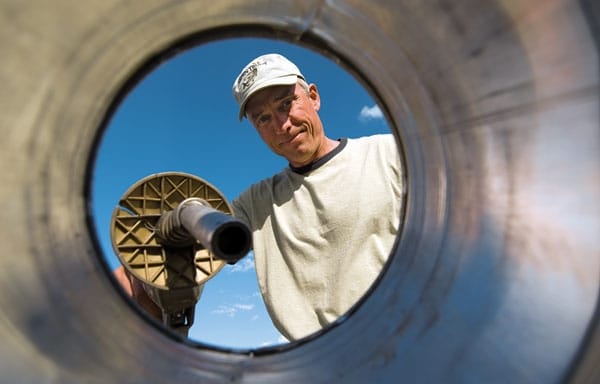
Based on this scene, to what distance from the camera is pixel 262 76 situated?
1.83m

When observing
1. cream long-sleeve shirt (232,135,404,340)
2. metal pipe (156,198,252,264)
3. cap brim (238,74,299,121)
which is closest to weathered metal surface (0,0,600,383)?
metal pipe (156,198,252,264)

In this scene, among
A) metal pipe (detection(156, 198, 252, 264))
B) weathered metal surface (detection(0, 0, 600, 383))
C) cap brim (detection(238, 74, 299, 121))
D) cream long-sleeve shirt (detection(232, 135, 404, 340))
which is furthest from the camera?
cap brim (detection(238, 74, 299, 121))

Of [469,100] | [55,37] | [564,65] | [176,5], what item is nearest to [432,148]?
[469,100]

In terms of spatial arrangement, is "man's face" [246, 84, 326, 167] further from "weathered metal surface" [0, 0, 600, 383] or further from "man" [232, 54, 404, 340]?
"weathered metal surface" [0, 0, 600, 383]

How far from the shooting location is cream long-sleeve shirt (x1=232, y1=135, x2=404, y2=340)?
65.7 inches

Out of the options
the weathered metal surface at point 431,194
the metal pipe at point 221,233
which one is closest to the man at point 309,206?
the metal pipe at point 221,233

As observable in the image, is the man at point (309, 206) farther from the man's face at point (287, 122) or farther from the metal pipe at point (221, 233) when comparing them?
the metal pipe at point (221, 233)

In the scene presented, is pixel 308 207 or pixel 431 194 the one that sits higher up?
pixel 308 207

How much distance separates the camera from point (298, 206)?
183 cm

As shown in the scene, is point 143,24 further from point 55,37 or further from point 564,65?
point 564,65

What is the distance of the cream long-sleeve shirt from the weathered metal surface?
882 millimetres

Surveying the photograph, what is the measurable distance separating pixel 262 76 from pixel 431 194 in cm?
119

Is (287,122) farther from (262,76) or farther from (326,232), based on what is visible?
(326,232)

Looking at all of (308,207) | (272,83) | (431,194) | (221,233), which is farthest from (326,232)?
(431,194)
